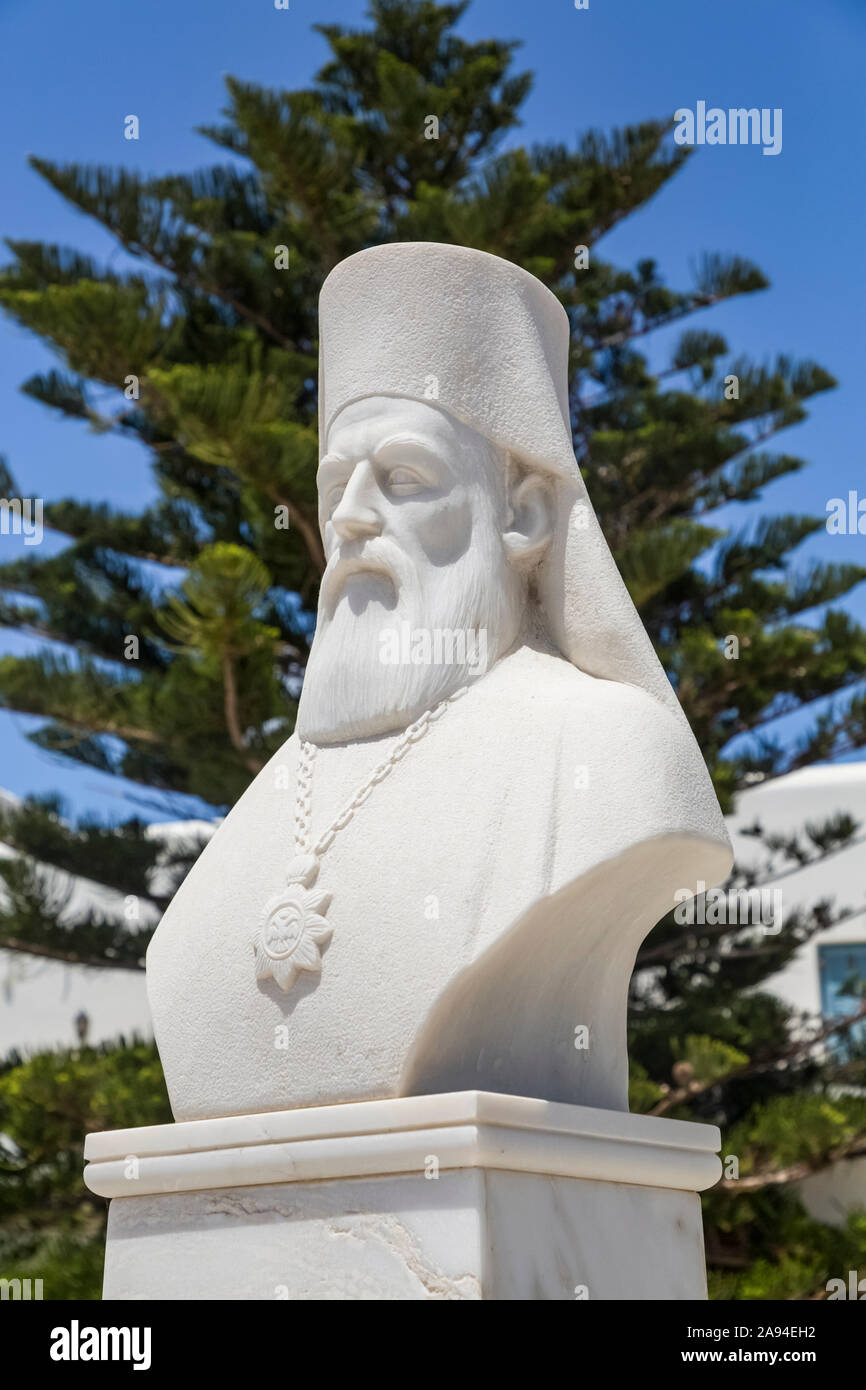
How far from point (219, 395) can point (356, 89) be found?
3.21m

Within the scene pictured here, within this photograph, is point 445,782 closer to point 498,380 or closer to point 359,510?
point 359,510

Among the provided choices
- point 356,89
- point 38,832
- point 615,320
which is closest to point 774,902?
point 615,320

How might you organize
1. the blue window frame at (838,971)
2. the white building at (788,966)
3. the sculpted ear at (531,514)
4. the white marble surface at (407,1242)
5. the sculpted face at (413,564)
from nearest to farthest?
1. the white marble surface at (407,1242)
2. the sculpted face at (413,564)
3. the sculpted ear at (531,514)
4. the blue window frame at (838,971)
5. the white building at (788,966)

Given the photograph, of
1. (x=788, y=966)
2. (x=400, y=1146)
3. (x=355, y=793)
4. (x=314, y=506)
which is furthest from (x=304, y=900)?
(x=788, y=966)

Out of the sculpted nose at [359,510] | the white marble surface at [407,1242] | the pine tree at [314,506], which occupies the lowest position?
the white marble surface at [407,1242]

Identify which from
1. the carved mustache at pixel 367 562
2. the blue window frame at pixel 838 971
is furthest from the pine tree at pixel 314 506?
the carved mustache at pixel 367 562

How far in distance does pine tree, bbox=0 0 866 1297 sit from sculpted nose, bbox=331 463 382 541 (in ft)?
11.1

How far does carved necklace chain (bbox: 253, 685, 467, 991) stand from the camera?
2.41m

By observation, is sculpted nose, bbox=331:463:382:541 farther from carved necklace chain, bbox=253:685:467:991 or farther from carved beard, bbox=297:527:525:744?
carved necklace chain, bbox=253:685:467:991

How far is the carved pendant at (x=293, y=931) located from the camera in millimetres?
2406

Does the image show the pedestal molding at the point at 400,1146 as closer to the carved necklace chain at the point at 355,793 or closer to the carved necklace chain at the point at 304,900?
the carved necklace chain at the point at 304,900

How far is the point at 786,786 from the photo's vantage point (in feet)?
32.4
